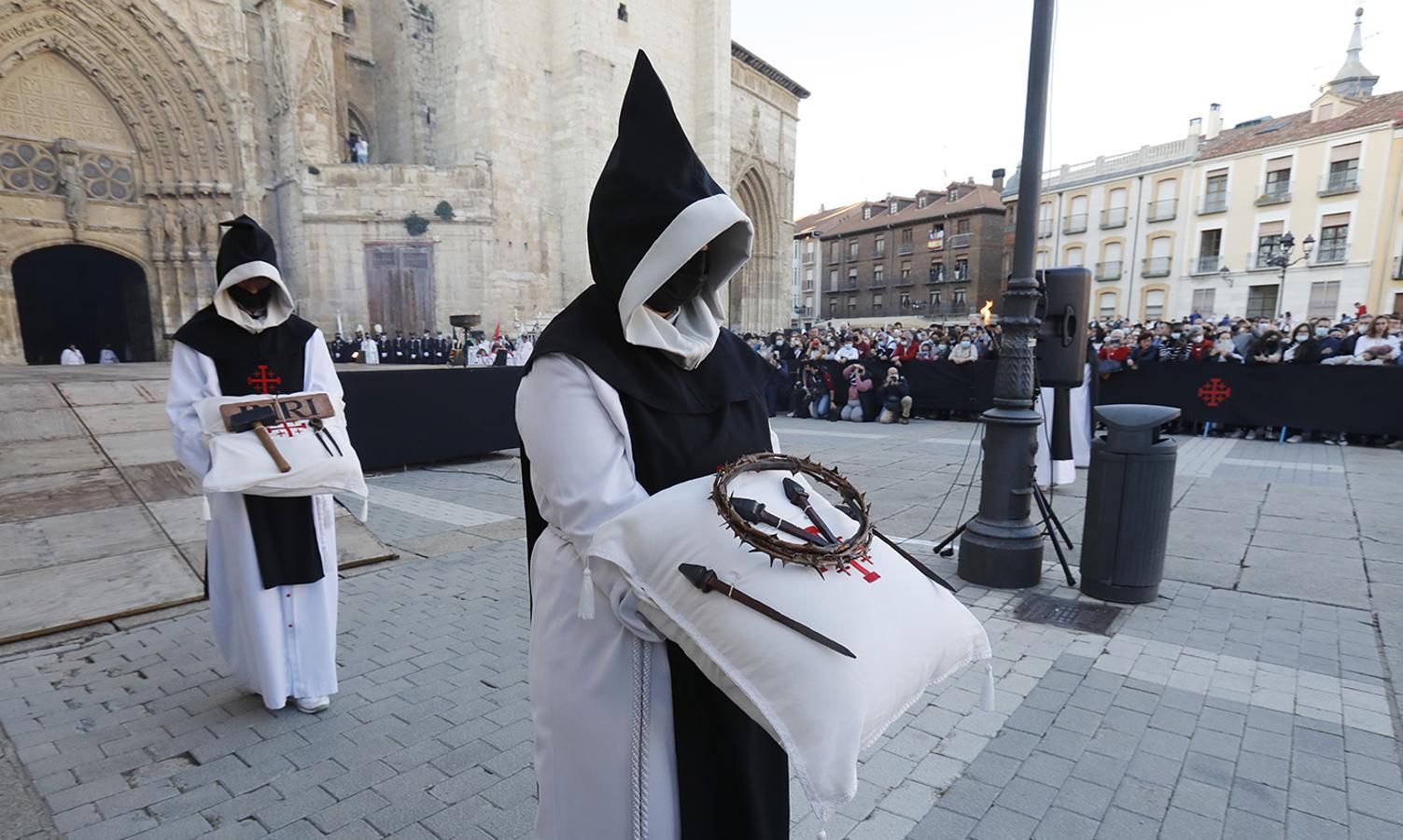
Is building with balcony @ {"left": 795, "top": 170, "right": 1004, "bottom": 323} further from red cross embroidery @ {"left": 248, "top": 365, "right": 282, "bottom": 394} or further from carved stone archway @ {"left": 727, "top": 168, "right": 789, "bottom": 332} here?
red cross embroidery @ {"left": 248, "top": 365, "right": 282, "bottom": 394}

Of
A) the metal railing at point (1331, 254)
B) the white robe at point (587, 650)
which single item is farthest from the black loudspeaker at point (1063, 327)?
the metal railing at point (1331, 254)

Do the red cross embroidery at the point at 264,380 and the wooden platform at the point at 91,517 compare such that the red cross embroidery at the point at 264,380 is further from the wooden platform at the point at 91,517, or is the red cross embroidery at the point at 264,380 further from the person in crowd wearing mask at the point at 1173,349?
the person in crowd wearing mask at the point at 1173,349

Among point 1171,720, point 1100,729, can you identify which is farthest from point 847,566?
point 1171,720

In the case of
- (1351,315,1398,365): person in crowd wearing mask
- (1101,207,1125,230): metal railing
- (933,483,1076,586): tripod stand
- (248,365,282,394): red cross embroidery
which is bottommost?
(933,483,1076,586): tripod stand

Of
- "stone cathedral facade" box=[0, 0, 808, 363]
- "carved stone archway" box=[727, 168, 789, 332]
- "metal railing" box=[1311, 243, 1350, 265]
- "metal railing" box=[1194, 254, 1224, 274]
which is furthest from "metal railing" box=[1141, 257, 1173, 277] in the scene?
"stone cathedral facade" box=[0, 0, 808, 363]

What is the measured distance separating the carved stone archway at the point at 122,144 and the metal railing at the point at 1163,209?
43492mm

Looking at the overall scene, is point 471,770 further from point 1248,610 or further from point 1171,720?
point 1248,610

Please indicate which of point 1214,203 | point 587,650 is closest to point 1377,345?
point 587,650

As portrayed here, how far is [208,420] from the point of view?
3166 millimetres

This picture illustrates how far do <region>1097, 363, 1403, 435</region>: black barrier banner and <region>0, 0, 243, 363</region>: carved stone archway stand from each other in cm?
2422

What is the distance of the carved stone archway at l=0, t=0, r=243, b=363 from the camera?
57.6 feet

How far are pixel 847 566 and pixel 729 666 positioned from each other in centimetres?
31

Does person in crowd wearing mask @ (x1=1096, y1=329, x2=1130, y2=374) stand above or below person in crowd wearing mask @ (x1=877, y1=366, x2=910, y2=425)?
above

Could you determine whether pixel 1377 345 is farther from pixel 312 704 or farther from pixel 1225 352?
pixel 312 704
